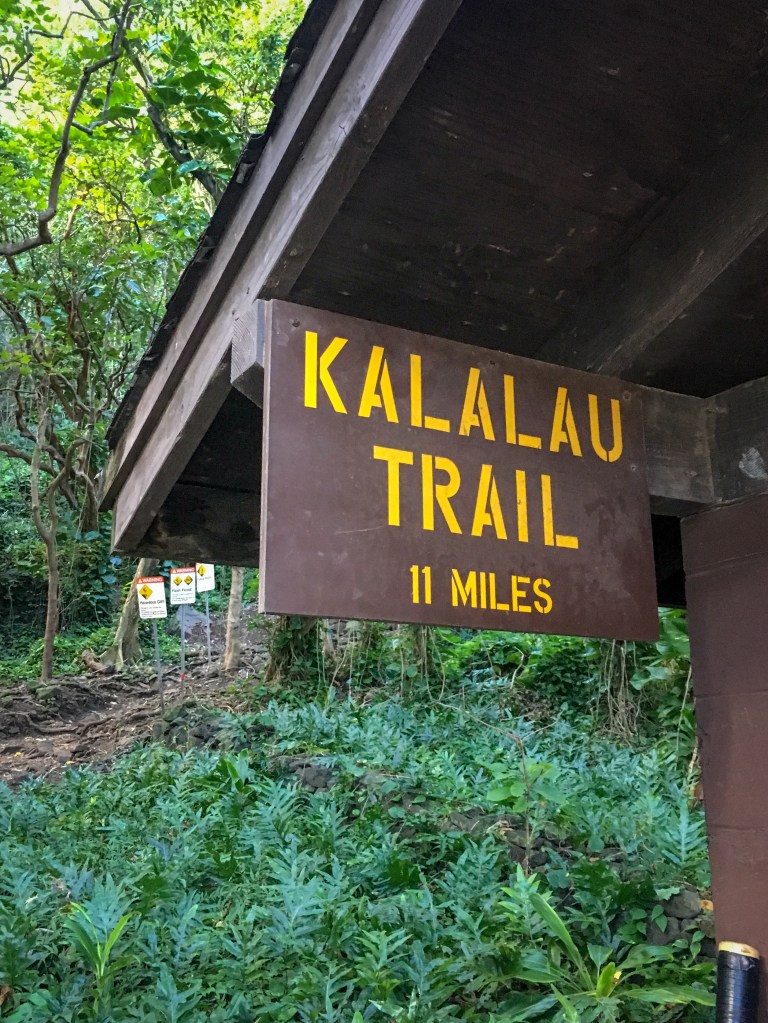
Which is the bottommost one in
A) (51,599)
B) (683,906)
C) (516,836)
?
(683,906)

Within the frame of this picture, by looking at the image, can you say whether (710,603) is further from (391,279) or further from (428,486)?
(391,279)

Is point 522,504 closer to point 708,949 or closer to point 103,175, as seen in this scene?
point 708,949

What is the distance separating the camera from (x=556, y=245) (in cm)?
186

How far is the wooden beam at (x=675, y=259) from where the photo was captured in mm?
1640

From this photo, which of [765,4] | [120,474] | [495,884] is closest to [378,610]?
[765,4]

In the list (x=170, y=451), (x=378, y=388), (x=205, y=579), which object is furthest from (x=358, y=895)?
(x=205, y=579)

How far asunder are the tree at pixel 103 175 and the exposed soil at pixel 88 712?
0.85 meters

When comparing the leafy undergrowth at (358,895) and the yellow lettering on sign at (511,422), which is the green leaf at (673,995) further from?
the yellow lettering on sign at (511,422)

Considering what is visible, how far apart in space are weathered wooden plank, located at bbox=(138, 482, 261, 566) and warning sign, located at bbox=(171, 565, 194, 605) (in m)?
6.01

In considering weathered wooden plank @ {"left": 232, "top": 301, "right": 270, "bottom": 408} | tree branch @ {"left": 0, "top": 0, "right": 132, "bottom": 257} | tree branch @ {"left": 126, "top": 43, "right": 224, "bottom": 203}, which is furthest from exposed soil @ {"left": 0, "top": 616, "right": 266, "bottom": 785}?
weathered wooden plank @ {"left": 232, "top": 301, "right": 270, "bottom": 408}

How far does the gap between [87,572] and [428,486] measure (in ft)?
56.2

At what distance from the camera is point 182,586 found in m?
8.75

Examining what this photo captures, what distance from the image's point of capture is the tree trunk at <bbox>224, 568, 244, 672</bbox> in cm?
1125

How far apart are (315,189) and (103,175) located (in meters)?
9.59
